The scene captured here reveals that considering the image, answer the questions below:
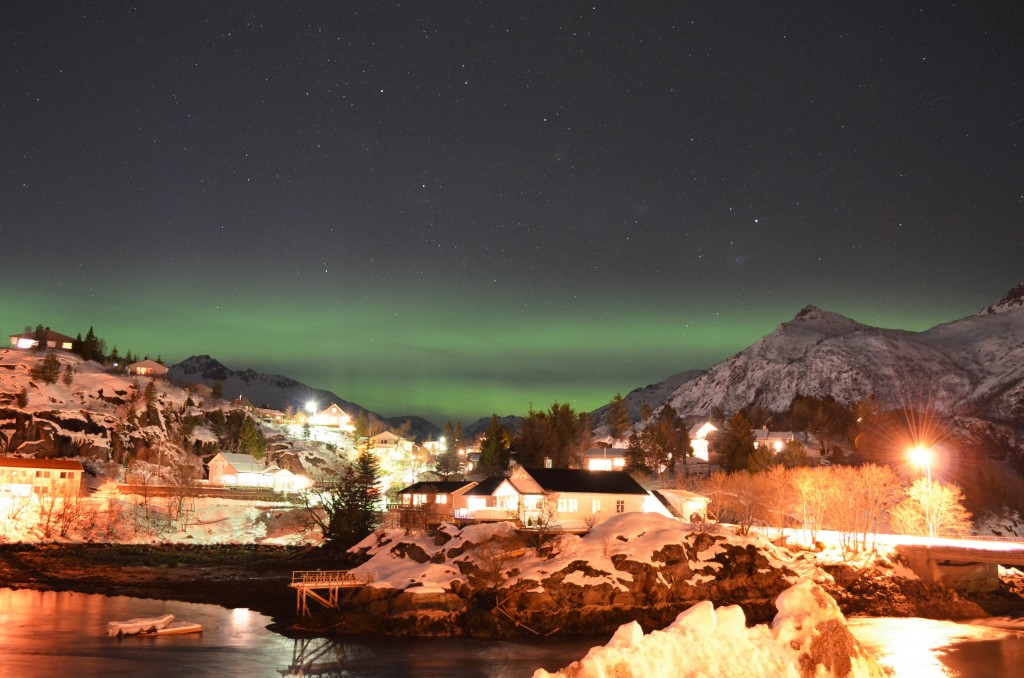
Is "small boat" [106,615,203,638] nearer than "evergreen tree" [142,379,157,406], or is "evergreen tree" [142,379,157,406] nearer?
"small boat" [106,615,203,638]

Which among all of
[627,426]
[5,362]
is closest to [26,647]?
[5,362]

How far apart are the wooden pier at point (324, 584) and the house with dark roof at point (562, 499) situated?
888 inches

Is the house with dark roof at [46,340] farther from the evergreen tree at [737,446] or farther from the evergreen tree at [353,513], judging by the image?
the evergreen tree at [737,446]

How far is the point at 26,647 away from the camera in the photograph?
3934cm

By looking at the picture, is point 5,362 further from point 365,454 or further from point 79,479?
point 365,454

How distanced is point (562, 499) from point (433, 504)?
15021 mm

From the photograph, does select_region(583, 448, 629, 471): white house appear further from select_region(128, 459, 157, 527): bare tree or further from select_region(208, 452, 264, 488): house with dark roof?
select_region(128, 459, 157, 527): bare tree

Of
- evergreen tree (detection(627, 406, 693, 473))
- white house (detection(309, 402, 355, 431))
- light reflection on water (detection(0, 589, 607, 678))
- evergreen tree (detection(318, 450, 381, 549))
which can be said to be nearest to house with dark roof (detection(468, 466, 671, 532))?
evergreen tree (detection(318, 450, 381, 549))

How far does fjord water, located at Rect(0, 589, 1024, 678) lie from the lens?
120ft

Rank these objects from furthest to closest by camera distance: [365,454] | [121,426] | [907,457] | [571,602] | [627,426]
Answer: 1. [627,426]
2. [907,457]
3. [121,426]
4. [365,454]
5. [571,602]

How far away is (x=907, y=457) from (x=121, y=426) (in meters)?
123

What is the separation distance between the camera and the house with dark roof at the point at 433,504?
7750 centimetres

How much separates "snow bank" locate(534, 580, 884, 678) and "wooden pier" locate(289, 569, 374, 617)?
40.0 meters

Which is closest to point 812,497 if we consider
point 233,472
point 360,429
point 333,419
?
point 233,472
